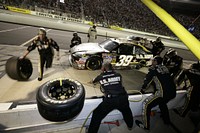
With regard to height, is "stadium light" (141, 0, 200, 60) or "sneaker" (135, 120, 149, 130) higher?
"stadium light" (141, 0, 200, 60)

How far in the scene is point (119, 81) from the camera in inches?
133

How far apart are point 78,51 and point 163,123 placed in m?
3.87

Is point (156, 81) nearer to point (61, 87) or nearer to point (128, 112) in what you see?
point (128, 112)

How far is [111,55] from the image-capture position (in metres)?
6.33

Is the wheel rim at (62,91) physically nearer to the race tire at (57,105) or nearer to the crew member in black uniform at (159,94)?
the race tire at (57,105)

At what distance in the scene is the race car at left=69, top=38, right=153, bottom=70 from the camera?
601cm

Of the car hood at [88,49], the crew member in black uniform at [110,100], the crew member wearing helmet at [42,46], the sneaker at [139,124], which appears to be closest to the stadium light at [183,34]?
the crew member in black uniform at [110,100]

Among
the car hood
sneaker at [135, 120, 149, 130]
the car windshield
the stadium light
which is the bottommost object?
sneaker at [135, 120, 149, 130]

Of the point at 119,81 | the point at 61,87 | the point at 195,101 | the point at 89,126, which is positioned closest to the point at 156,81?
the point at 119,81

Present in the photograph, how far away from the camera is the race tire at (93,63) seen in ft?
19.9

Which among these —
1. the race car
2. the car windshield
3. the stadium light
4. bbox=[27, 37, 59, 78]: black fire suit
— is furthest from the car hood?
the stadium light

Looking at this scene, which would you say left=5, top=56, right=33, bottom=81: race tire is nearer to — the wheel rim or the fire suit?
the wheel rim

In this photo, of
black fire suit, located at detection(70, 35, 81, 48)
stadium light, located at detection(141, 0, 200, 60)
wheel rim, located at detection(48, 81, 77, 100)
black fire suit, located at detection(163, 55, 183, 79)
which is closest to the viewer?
stadium light, located at detection(141, 0, 200, 60)

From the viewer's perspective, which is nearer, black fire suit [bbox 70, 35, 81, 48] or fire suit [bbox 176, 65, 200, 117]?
fire suit [bbox 176, 65, 200, 117]
